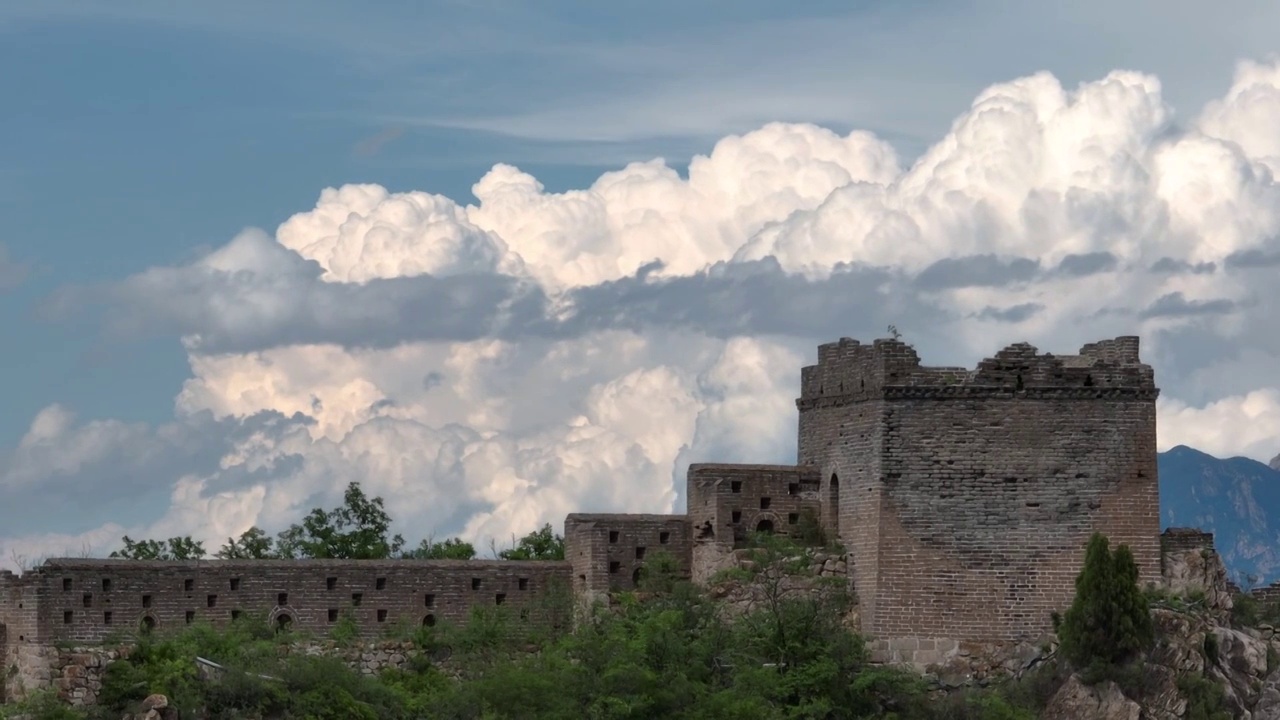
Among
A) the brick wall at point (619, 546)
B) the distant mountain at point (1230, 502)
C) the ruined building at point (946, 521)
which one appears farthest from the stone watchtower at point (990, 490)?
the distant mountain at point (1230, 502)

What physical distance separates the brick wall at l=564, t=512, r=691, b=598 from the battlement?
209 inches

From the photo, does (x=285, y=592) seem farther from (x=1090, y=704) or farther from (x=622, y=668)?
(x=1090, y=704)

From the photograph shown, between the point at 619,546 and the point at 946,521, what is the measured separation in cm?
747

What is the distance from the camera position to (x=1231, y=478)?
14888 centimetres

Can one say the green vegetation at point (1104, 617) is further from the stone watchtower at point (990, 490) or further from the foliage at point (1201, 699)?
the stone watchtower at point (990, 490)

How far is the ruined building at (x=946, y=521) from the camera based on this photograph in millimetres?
54969

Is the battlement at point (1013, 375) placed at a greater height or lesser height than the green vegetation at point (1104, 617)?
greater

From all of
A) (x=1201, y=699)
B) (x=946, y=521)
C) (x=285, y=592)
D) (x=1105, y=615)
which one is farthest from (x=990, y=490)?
(x=285, y=592)

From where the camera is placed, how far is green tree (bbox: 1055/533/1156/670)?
53.5 m

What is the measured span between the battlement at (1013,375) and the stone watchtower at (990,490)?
0.03 metres

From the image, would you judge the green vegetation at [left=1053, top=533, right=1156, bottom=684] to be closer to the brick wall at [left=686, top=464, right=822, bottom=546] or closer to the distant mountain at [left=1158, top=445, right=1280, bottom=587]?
the brick wall at [left=686, top=464, right=822, bottom=546]

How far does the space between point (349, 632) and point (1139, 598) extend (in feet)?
53.2

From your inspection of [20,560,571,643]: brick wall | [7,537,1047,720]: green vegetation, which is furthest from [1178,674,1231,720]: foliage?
[20,560,571,643]: brick wall

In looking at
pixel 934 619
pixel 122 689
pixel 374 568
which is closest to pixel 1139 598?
pixel 934 619
